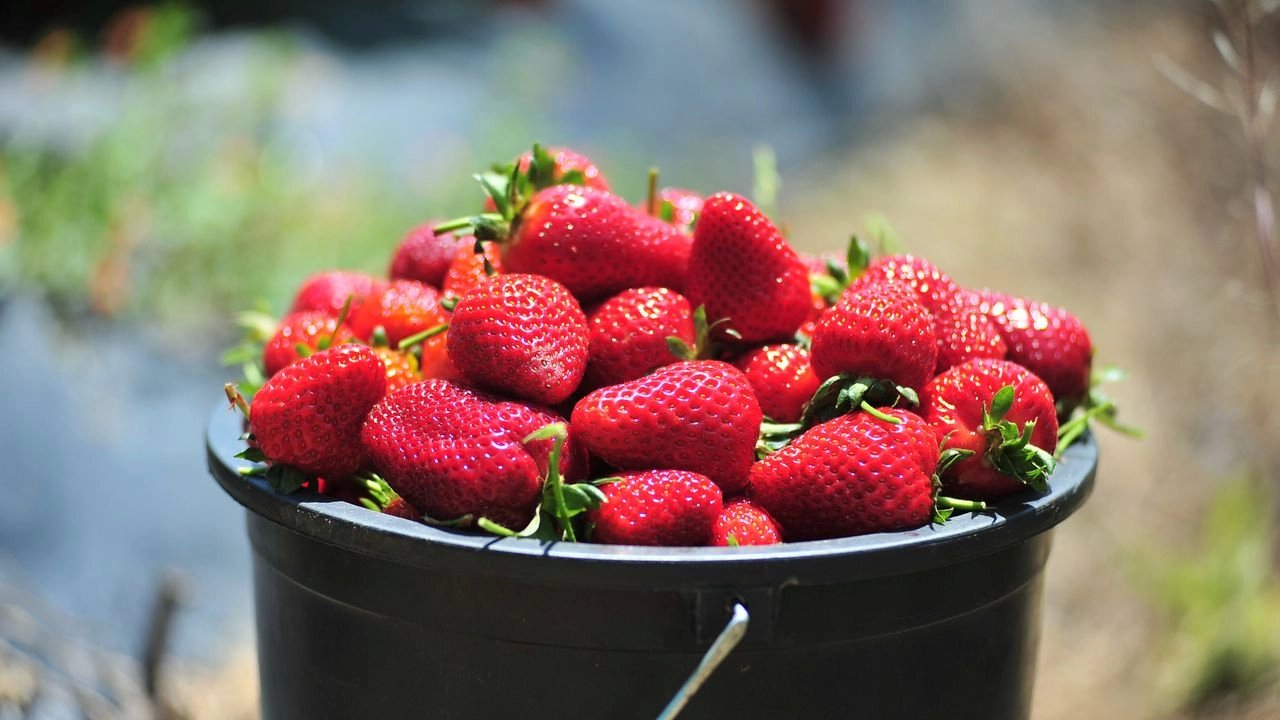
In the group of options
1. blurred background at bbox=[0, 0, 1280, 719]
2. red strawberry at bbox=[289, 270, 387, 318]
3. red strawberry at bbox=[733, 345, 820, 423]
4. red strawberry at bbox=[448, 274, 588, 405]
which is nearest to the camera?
red strawberry at bbox=[448, 274, 588, 405]

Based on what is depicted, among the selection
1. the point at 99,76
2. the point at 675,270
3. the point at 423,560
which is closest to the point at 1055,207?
the point at 99,76

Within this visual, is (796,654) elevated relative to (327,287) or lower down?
lower down

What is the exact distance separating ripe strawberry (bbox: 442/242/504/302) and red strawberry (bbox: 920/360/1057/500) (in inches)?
17.2

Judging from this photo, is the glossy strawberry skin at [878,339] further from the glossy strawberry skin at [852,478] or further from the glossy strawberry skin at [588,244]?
the glossy strawberry skin at [588,244]

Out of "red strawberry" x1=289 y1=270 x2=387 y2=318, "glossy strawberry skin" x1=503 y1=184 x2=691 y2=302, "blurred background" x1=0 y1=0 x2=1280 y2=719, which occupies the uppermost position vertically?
"glossy strawberry skin" x1=503 y1=184 x2=691 y2=302

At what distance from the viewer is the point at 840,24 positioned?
6344 mm

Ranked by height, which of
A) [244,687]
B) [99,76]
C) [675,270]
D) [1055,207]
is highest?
[675,270]

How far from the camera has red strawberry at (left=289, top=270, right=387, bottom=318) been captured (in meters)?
1.31

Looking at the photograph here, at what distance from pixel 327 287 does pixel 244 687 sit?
148 centimetres

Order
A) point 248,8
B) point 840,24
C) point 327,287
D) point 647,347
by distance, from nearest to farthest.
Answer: point 647,347, point 327,287, point 248,8, point 840,24

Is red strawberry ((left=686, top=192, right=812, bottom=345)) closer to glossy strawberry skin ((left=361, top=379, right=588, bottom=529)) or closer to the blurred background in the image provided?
glossy strawberry skin ((left=361, top=379, right=588, bottom=529))

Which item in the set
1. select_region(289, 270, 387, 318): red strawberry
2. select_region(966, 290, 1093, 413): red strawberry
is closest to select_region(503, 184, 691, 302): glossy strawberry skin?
select_region(289, 270, 387, 318): red strawberry

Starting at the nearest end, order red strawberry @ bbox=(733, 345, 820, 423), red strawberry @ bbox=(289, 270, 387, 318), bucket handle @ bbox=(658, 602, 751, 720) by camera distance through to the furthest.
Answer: bucket handle @ bbox=(658, 602, 751, 720)
red strawberry @ bbox=(733, 345, 820, 423)
red strawberry @ bbox=(289, 270, 387, 318)

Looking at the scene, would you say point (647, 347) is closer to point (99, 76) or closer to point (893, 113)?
point (99, 76)
